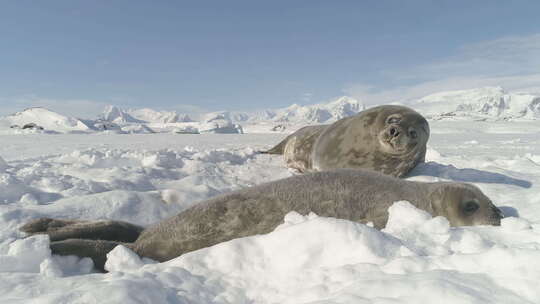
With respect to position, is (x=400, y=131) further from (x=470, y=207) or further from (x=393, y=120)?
(x=470, y=207)

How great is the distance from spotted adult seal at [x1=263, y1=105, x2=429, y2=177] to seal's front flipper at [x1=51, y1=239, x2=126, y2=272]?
2688 mm

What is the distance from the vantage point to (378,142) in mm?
3859

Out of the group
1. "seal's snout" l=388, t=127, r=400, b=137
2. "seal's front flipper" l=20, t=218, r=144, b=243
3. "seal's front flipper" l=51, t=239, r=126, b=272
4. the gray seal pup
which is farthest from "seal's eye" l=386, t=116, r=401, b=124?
"seal's front flipper" l=51, t=239, r=126, b=272

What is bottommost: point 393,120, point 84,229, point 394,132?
point 84,229

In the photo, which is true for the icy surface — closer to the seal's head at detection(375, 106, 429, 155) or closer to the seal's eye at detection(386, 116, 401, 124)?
the seal's head at detection(375, 106, 429, 155)

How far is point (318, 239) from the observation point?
55.6 inches

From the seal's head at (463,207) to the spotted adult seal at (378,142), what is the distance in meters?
1.33

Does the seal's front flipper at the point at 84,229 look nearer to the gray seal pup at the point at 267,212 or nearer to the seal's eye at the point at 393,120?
the gray seal pup at the point at 267,212

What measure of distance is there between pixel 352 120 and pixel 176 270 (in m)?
3.43

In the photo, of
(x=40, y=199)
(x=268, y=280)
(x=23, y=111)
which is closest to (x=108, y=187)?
(x=40, y=199)

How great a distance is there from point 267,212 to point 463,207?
126 centimetres

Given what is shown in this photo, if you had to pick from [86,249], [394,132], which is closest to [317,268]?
[86,249]

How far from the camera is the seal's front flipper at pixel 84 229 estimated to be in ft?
7.16

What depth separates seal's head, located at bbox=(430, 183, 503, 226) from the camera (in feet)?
7.39
